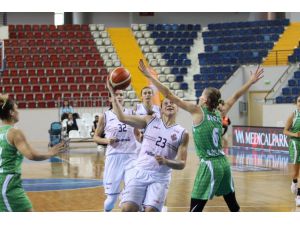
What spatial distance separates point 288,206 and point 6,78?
1994cm

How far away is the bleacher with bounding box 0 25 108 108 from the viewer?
87.7ft

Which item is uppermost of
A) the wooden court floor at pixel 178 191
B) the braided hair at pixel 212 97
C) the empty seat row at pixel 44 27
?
the empty seat row at pixel 44 27

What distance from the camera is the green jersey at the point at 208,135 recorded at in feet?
21.5

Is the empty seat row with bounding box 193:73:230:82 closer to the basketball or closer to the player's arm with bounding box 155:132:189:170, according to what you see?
the basketball

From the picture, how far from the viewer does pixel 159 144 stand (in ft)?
20.4

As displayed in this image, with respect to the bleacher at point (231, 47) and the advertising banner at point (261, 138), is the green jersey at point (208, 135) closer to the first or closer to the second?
the advertising banner at point (261, 138)

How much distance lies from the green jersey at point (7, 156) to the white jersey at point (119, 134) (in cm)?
257

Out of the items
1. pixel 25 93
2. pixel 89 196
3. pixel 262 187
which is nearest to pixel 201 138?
pixel 89 196

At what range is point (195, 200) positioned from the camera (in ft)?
21.5

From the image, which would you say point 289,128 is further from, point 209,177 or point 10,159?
point 10,159

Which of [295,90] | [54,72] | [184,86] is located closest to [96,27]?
[54,72]

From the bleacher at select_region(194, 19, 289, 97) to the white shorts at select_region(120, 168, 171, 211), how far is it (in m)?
21.2

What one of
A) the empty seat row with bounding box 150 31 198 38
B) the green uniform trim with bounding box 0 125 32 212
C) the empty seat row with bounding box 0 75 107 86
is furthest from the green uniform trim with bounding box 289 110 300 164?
the empty seat row with bounding box 150 31 198 38

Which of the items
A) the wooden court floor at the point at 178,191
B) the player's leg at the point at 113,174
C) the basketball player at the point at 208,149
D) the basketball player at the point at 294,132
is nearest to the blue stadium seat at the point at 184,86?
the wooden court floor at the point at 178,191
